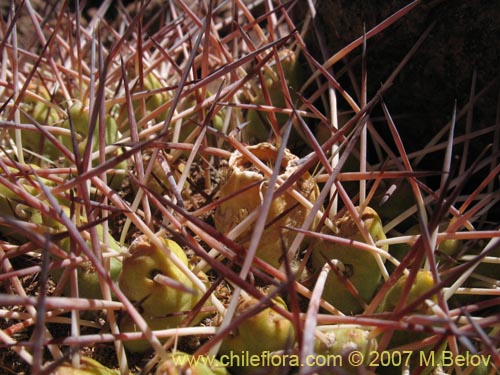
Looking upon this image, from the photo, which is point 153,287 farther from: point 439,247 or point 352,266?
point 439,247

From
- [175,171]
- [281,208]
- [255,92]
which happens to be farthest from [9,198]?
[255,92]

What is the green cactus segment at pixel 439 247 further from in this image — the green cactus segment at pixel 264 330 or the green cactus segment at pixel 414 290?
the green cactus segment at pixel 264 330

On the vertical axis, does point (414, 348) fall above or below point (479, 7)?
below

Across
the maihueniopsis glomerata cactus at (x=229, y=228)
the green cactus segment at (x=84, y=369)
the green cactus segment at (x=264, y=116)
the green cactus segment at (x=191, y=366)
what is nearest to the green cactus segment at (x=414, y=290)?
the maihueniopsis glomerata cactus at (x=229, y=228)

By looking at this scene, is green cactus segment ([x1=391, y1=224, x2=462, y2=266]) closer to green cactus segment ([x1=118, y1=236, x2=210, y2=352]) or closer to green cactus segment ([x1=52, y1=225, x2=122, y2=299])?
green cactus segment ([x1=118, y1=236, x2=210, y2=352])

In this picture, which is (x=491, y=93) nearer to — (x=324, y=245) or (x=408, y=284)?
(x=324, y=245)

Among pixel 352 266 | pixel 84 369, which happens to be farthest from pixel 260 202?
pixel 84 369

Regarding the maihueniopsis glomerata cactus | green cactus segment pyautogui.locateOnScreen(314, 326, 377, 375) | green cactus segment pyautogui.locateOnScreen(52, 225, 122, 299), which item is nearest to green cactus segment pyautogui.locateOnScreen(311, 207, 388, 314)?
the maihueniopsis glomerata cactus
